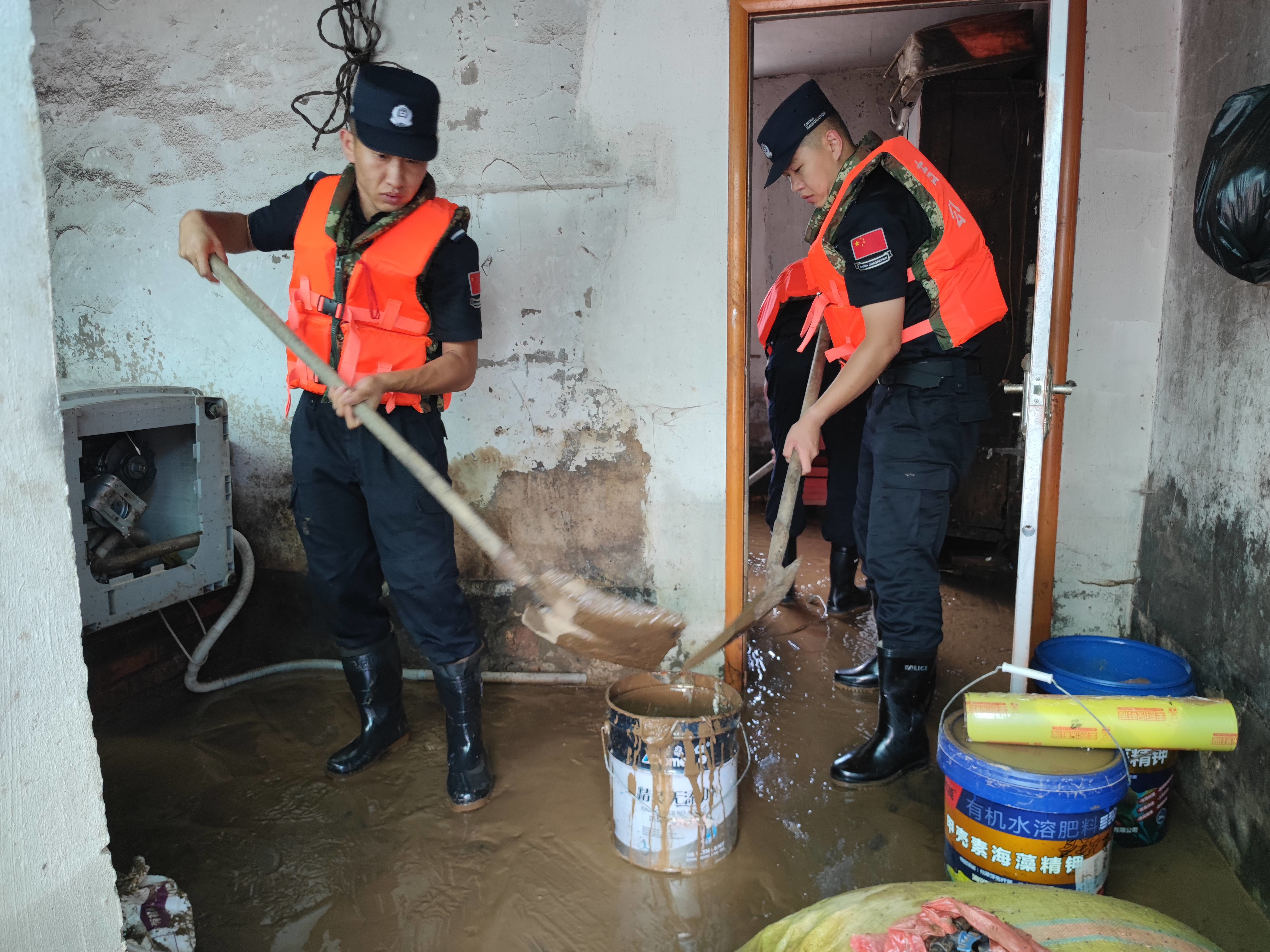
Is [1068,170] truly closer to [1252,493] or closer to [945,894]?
[1252,493]

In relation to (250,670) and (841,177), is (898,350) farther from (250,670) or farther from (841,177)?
(250,670)

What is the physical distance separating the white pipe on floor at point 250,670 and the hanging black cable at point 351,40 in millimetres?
1501

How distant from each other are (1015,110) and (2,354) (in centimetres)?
418

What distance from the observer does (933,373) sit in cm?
211

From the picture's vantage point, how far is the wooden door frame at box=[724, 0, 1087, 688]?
7.66ft

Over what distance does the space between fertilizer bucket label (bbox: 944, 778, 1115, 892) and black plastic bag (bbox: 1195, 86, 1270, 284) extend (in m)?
1.06

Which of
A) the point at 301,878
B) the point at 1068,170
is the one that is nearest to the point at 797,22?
the point at 1068,170

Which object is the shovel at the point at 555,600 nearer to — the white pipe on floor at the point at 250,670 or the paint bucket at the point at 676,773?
the paint bucket at the point at 676,773

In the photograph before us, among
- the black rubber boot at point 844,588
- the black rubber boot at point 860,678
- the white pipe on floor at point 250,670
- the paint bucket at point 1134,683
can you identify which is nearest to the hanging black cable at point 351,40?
the white pipe on floor at point 250,670

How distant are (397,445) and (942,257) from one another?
1.37 m

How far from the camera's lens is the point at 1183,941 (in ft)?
3.61

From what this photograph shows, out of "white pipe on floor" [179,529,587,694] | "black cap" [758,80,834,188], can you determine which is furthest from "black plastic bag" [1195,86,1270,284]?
"white pipe on floor" [179,529,587,694]

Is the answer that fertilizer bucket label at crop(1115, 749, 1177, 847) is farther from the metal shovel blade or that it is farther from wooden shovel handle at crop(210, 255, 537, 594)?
wooden shovel handle at crop(210, 255, 537, 594)

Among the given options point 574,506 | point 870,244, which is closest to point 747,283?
point 870,244
